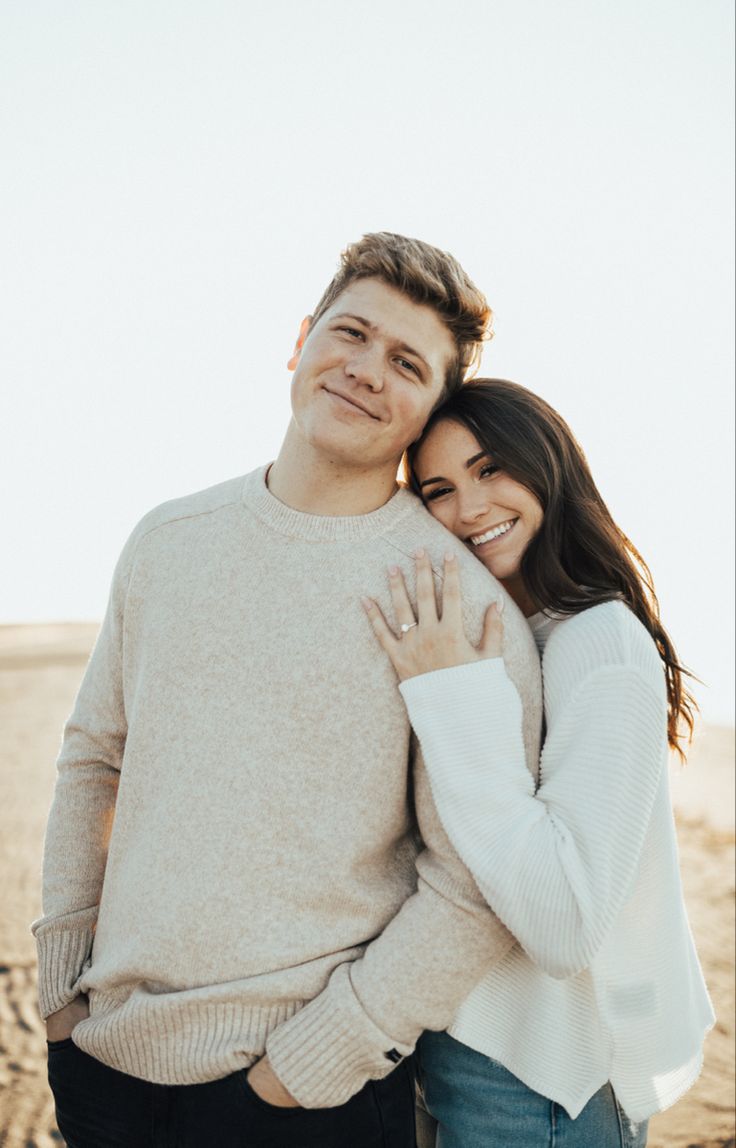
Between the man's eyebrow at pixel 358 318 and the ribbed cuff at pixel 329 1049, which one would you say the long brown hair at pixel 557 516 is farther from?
the ribbed cuff at pixel 329 1049

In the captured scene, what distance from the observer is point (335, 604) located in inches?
81.0

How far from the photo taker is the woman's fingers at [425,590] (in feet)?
6.52

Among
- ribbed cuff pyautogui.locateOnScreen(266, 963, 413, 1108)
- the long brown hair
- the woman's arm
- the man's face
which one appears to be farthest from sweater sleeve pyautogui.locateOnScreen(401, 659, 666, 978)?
the man's face

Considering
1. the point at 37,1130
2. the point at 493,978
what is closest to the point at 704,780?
the point at 37,1130

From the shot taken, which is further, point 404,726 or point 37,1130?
point 37,1130

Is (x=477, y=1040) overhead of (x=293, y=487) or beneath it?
beneath

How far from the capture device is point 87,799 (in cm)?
237

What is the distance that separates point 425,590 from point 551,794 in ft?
1.75

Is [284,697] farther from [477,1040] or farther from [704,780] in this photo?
[704,780]

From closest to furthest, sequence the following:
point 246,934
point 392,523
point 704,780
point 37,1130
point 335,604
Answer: point 246,934 < point 335,604 < point 392,523 < point 37,1130 < point 704,780

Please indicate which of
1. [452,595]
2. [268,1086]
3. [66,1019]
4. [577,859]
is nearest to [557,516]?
[452,595]

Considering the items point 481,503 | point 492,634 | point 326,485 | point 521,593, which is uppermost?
point 326,485

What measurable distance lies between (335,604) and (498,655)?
15.5 inches

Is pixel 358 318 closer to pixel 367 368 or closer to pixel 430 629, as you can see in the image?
pixel 367 368
